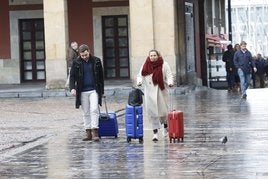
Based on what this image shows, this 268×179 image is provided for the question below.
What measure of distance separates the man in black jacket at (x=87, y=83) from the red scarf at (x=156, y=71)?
0.87 meters

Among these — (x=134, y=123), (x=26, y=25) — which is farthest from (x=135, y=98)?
(x=26, y=25)

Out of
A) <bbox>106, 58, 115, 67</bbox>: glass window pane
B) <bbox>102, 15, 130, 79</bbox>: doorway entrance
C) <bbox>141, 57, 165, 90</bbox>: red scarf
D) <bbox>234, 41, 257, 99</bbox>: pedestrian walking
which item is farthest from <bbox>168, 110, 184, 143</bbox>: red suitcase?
<bbox>106, 58, 115, 67</bbox>: glass window pane

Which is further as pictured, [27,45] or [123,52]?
[27,45]

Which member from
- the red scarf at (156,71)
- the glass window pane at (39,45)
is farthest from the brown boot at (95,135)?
the glass window pane at (39,45)

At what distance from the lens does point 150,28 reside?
29469 millimetres

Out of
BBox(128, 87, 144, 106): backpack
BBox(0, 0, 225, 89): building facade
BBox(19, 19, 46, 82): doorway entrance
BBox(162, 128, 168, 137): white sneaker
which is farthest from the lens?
BBox(19, 19, 46, 82): doorway entrance

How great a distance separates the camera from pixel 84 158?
12500mm

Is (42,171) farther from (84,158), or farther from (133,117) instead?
(133,117)

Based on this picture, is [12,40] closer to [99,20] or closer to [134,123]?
[99,20]

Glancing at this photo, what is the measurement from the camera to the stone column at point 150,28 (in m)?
29.5

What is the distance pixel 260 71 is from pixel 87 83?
27.1m

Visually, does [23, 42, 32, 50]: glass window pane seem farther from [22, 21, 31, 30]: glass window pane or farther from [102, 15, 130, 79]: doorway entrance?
[102, 15, 130, 79]: doorway entrance

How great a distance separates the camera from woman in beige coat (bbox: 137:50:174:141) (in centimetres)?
1479

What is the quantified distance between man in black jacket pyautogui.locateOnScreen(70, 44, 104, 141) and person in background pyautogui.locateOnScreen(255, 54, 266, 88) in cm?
2584
